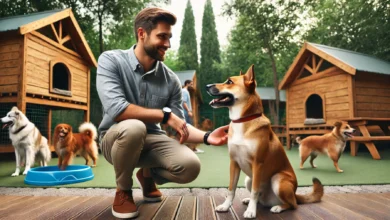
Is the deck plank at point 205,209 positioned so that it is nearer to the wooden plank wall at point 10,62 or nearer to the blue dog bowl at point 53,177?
the blue dog bowl at point 53,177

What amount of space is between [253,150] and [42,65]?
6239 mm

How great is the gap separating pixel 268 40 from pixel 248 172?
44.9 ft

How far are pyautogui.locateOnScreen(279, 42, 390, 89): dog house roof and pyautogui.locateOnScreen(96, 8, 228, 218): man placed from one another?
242 inches

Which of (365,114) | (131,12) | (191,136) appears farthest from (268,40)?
(191,136)

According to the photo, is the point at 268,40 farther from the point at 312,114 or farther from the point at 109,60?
the point at 109,60

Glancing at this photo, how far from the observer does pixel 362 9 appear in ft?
38.4

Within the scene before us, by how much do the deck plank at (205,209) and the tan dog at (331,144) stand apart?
10.1 feet

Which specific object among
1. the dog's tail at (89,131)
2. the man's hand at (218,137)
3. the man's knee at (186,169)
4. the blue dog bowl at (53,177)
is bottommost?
the blue dog bowl at (53,177)

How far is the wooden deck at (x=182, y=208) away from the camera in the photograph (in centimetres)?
193

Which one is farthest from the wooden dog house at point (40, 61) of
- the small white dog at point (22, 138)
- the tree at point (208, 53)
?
the tree at point (208, 53)

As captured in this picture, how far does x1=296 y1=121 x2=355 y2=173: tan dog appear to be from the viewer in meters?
4.73

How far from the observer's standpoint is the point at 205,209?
2111 mm

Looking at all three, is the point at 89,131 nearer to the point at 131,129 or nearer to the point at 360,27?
the point at 131,129

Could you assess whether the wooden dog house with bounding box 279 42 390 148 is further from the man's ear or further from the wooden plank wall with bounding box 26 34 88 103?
the wooden plank wall with bounding box 26 34 88 103
